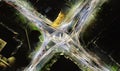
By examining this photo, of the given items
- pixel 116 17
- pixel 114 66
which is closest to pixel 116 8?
pixel 116 17

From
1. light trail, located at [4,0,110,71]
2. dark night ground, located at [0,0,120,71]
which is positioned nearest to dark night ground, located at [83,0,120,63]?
dark night ground, located at [0,0,120,71]

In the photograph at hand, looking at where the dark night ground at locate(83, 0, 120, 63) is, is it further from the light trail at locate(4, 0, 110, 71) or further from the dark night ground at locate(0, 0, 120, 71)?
the light trail at locate(4, 0, 110, 71)

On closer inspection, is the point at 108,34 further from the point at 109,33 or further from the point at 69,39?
the point at 69,39

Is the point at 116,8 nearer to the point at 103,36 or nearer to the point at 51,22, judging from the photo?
the point at 103,36

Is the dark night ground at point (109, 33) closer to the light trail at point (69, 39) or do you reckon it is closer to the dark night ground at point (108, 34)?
the dark night ground at point (108, 34)

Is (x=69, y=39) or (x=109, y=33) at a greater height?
(x=69, y=39)

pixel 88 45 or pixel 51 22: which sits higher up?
pixel 51 22

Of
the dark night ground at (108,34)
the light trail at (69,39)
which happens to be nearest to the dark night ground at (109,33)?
the dark night ground at (108,34)

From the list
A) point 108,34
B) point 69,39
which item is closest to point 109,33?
point 108,34

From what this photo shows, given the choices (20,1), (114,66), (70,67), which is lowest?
(114,66)
